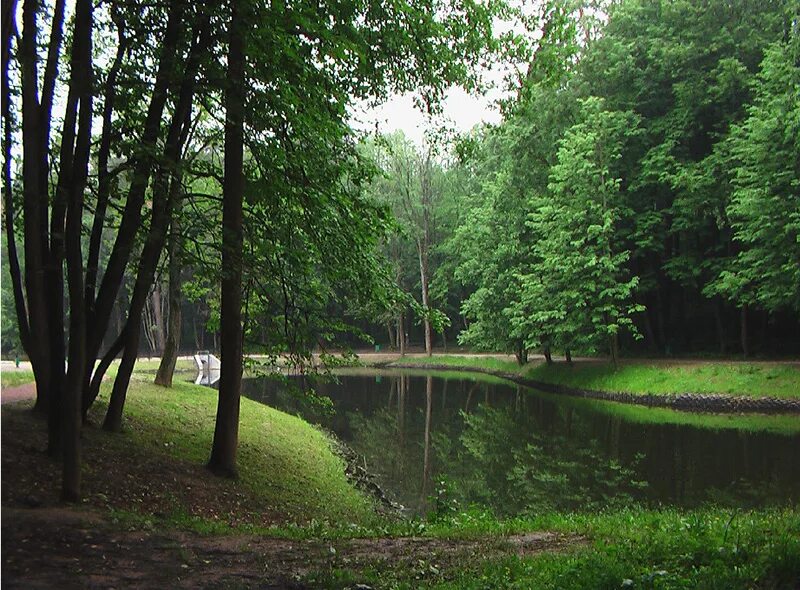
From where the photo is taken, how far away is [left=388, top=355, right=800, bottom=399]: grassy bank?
22.2 m

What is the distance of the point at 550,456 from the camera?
15875 millimetres

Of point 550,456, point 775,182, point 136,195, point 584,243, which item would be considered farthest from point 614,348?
point 136,195

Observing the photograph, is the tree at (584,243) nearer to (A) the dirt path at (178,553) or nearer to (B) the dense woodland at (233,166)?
(B) the dense woodland at (233,166)

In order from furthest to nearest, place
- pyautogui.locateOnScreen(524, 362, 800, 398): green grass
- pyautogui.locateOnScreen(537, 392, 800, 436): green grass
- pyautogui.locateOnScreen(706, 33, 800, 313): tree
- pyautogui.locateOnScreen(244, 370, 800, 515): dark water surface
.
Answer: pyautogui.locateOnScreen(524, 362, 800, 398): green grass, pyautogui.locateOnScreen(706, 33, 800, 313): tree, pyautogui.locateOnScreen(537, 392, 800, 436): green grass, pyautogui.locateOnScreen(244, 370, 800, 515): dark water surface

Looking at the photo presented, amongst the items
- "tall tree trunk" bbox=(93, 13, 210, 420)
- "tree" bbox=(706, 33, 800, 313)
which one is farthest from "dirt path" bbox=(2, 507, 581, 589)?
"tree" bbox=(706, 33, 800, 313)

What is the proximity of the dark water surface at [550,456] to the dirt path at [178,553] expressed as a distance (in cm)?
334

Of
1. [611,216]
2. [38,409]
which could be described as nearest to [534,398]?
[611,216]

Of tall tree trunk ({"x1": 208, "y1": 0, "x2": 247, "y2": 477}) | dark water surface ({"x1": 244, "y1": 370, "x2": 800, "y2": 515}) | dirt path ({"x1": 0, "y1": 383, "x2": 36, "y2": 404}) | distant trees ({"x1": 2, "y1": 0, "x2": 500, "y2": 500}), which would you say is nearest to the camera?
distant trees ({"x1": 2, "y1": 0, "x2": 500, "y2": 500})

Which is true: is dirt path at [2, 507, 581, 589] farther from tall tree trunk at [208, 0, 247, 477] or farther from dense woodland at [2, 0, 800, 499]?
tall tree trunk at [208, 0, 247, 477]

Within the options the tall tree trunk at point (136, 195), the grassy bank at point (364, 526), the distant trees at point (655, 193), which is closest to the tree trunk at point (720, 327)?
the distant trees at point (655, 193)

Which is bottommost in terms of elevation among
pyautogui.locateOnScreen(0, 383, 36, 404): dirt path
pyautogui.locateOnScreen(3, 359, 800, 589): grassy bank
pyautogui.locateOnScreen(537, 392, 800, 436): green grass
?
pyautogui.locateOnScreen(537, 392, 800, 436): green grass

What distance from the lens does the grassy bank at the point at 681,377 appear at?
72.7 ft

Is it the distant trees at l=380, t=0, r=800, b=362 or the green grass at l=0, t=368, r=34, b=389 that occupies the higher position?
the distant trees at l=380, t=0, r=800, b=362

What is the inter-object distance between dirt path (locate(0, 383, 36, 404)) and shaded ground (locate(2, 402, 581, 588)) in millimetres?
202
